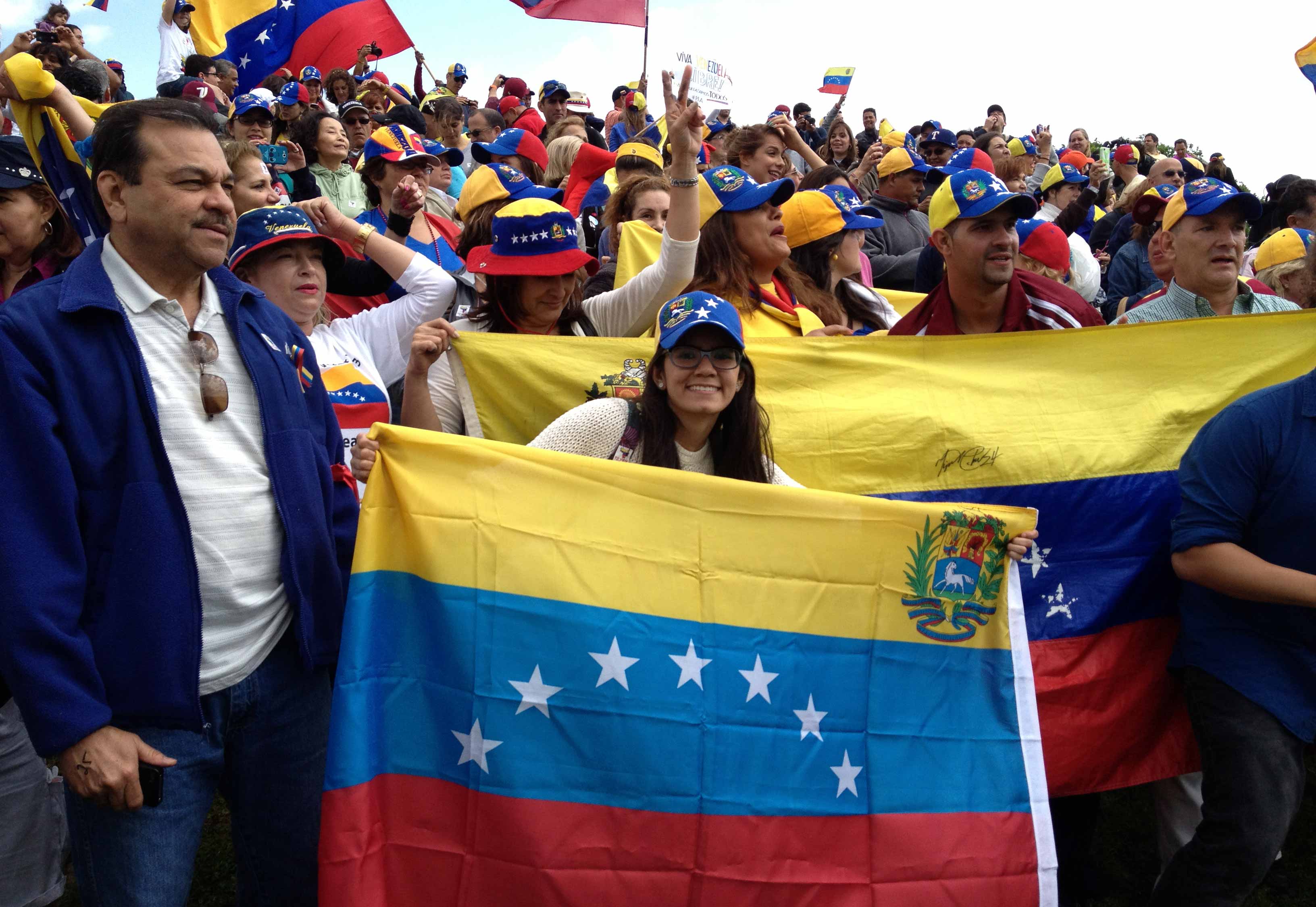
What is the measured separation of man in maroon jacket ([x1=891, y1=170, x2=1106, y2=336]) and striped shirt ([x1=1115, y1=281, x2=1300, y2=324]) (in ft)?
1.43

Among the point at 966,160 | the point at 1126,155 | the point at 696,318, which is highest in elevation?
the point at 1126,155

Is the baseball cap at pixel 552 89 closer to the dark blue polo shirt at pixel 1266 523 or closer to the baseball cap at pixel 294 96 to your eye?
the baseball cap at pixel 294 96

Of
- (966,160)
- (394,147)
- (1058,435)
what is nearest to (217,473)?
(1058,435)

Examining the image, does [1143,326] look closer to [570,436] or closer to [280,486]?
[570,436]

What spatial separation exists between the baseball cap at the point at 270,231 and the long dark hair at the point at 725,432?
4.09 ft

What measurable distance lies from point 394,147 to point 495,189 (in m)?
0.92

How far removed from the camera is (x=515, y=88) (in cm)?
1491

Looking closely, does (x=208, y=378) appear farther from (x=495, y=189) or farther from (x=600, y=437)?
(x=495, y=189)

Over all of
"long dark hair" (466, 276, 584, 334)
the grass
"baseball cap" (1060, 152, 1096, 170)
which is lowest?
the grass

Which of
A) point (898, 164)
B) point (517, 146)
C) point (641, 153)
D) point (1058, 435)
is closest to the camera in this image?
point (1058, 435)

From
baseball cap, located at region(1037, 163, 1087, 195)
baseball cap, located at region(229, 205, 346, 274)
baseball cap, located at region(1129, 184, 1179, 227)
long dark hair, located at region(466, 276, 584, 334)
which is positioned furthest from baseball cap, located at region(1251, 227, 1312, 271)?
baseball cap, located at region(229, 205, 346, 274)

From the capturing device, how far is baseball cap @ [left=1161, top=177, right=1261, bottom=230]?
4.29 m

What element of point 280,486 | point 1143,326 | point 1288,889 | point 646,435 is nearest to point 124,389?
point 280,486

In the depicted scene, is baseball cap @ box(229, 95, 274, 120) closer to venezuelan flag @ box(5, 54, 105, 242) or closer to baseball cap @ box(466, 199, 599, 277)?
venezuelan flag @ box(5, 54, 105, 242)
